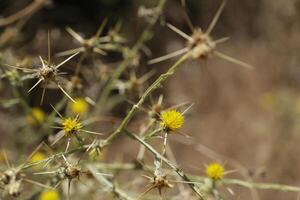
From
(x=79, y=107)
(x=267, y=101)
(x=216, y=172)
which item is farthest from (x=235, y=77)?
(x=216, y=172)

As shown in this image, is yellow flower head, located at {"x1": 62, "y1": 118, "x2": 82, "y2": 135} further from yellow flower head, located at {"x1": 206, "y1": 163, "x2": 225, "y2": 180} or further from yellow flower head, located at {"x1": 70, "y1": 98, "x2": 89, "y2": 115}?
yellow flower head, located at {"x1": 70, "y1": 98, "x2": 89, "y2": 115}

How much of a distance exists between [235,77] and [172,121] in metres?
4.11

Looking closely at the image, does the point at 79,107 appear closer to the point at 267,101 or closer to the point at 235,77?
the point at 267,101

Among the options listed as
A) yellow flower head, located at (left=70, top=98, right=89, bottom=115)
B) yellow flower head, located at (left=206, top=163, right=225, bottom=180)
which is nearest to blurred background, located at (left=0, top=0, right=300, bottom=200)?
yellow flower head, located at (left=70, top=98, right=89, bottom=115)

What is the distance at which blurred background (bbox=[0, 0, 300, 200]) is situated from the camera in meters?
4.52

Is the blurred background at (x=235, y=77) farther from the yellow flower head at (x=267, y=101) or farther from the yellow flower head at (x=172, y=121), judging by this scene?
the yellow flower head at (x=172, y=121)

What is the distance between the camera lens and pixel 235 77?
5688 mm

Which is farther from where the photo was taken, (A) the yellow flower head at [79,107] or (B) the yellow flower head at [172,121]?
(A) the yellow flower head at [79,107]

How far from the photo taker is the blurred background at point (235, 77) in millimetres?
4523

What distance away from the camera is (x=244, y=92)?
5.54 metres

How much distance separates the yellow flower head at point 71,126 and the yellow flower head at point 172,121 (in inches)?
9.5

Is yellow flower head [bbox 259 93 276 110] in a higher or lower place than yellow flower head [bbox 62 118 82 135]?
higher

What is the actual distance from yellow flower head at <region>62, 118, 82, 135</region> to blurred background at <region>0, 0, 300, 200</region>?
92.7 inches

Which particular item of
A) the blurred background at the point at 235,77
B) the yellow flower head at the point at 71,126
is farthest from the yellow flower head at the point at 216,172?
the blurred background at the point at 235,77
